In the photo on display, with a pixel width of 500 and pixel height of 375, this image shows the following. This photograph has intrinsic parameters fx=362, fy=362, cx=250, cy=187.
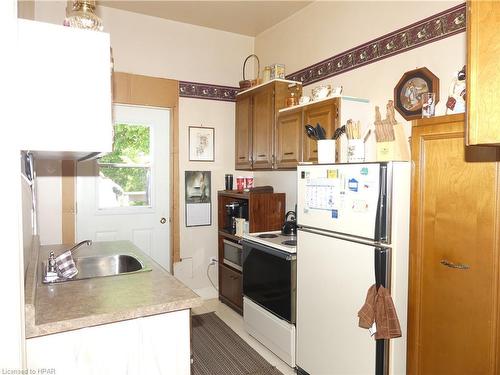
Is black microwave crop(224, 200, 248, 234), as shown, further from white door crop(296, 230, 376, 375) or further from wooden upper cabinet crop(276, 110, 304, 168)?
white door crop(296, 230, 376, 375)

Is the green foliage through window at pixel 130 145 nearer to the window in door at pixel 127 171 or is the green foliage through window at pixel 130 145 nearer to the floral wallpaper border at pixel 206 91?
the window in door at pixel 127 171

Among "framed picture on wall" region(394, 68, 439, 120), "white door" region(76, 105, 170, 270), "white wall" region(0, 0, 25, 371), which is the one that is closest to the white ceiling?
"white door" region(76, 105, 170, 270)

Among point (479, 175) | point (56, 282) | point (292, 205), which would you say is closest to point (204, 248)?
point (292, 205)

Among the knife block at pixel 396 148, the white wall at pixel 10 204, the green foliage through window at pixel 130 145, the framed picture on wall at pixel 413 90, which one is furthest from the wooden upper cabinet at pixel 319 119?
the white wall at pixel 10 204

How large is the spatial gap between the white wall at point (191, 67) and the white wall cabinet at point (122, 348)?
2.38 m

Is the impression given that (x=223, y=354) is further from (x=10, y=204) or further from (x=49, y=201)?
(x=10, y=204)

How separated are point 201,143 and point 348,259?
2390 mm

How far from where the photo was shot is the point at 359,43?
2869 mm

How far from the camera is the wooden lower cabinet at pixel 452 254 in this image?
1.63 meters

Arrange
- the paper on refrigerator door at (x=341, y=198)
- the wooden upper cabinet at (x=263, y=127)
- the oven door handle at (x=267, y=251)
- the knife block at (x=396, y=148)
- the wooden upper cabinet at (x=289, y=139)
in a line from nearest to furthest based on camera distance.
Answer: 1. the paper on refrigerator door at (x=341, y=198)
2. the knife block at (x=396, y=148)
3. the oven door handle at (x=267, y=251)
4. the wooden upper cabinet at (x=289, y=139)
5. the wooden upper cabinet at (x=263, y=127)

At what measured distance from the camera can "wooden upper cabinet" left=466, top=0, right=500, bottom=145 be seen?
981 millimetres

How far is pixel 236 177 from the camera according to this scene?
4.24 metres

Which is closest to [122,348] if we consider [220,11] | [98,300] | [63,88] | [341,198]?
[98,300]

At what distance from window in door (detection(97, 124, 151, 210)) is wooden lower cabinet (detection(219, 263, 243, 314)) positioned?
1.11 metres
